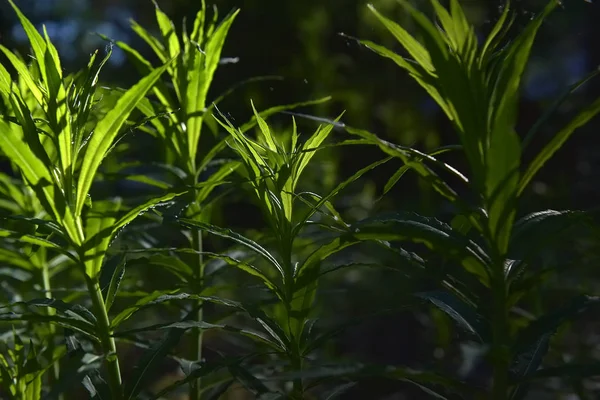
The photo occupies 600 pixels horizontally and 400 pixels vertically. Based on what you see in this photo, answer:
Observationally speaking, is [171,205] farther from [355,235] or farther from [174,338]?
[355,235]

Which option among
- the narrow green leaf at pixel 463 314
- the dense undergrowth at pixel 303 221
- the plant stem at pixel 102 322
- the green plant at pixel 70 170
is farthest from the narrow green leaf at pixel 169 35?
the narrow green leaf at pixel 463 314

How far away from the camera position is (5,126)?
0.60m

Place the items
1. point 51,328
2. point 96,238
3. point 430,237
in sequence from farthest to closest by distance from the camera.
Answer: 1. point 51,328
2. point 96,238
3. point 430,237

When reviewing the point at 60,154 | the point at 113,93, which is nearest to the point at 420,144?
the point at 113,93

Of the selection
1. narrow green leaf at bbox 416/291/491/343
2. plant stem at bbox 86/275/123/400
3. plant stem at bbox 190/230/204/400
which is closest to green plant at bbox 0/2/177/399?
plant stem at bbox 86/275/123/400

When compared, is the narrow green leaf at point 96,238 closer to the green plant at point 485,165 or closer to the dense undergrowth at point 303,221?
the dense undergrowth at point 303,221

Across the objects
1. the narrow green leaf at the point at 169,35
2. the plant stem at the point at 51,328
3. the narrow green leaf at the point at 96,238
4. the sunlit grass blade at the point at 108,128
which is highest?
the narrow green leaf at the point at 169,35

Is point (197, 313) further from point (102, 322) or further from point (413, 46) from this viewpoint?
point (413, 46)

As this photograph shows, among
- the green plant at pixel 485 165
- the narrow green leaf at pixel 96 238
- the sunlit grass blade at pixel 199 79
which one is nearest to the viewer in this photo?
the green plant at pixel 485 165

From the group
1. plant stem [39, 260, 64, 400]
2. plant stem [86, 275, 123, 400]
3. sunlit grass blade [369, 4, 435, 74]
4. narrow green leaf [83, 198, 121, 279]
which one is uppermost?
sunlit grass blade [369, 4, 435, 74]

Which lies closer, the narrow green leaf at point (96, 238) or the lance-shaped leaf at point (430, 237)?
the lance-shaped leaf at point (430, 237)

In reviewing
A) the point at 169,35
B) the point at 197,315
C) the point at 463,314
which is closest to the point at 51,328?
the point at 197,315

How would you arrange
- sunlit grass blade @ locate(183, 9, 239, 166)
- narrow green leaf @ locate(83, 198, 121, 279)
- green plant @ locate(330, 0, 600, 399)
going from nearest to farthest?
1. green plant @ locate(330, 0, 600, 399)
2. narrow green leaf @ locate(83, 198, 121, 279)
3. sunlit grass blade @ locate(183, 9, 239, 166)

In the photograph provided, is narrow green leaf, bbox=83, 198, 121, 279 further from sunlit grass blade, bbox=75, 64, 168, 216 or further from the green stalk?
the green stalk
